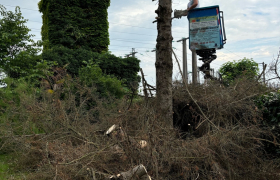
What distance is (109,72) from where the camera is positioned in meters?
14.8

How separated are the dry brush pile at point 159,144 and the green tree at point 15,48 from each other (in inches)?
127

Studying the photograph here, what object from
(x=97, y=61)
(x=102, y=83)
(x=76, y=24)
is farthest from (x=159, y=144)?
(x=76, y=24)

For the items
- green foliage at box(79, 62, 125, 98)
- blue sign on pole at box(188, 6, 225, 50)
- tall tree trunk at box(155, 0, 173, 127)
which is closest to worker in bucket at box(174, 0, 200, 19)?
blue sign on pole at box(188, 6, 225, 50)

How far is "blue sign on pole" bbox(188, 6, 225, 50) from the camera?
1189 cm

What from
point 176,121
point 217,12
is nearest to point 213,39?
point 217,12

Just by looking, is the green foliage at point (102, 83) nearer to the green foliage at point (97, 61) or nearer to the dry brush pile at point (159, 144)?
the green foliage at point (97, 61)

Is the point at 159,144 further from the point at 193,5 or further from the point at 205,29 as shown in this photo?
the point at 193,5

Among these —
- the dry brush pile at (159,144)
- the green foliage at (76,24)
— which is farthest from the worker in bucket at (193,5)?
the green foliage at (76,24)

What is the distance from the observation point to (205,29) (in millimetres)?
12094

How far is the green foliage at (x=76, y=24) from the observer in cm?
1602

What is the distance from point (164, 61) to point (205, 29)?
18.8ft

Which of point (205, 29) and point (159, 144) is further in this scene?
point (205, 29)

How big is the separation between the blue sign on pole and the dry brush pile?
4856 mm

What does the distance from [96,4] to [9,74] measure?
332 inches
